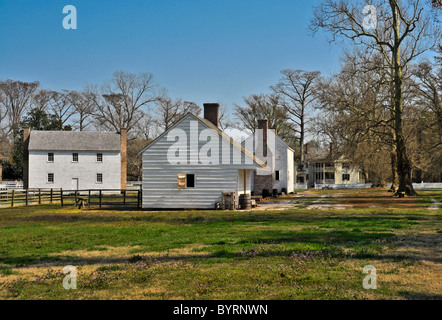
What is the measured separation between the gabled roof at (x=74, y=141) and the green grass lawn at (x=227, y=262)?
41.0 metres

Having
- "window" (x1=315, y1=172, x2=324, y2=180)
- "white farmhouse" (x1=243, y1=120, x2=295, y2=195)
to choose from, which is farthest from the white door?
"window" (x1=315, y1=172, x2=324, y2=180)

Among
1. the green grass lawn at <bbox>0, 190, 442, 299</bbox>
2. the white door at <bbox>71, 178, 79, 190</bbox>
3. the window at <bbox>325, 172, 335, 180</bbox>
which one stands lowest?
the green grass lawn at <bbox>0, 190, 442, 299</bbox>

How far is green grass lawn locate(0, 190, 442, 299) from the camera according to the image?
708 centimetres

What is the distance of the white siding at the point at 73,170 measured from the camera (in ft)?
179

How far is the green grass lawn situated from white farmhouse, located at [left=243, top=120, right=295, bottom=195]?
2720 centimetres

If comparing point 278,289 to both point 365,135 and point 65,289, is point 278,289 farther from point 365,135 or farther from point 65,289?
point 365,135

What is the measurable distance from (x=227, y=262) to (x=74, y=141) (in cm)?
5116

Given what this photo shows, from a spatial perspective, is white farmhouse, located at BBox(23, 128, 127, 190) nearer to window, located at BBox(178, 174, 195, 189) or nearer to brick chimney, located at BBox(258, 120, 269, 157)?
brick chimney, located at BBox(258, 120, 269, 157)

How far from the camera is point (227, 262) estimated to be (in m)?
9.38

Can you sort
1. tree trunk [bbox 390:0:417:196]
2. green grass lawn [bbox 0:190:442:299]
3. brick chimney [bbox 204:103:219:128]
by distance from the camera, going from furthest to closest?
1. tree trunk [bbox 390:0:417:196]
2. brick chimney [bbox 204:103:219:128]
3. green grass lawn [bbox 0:190:442:299]

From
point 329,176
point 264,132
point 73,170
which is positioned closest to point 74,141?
point 73,170

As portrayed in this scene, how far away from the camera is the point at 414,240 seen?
40.5ft

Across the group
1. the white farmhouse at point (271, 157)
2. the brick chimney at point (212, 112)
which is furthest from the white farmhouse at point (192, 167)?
the white farmhouse at point (271, 157)

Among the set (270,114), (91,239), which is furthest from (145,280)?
(270,114)
